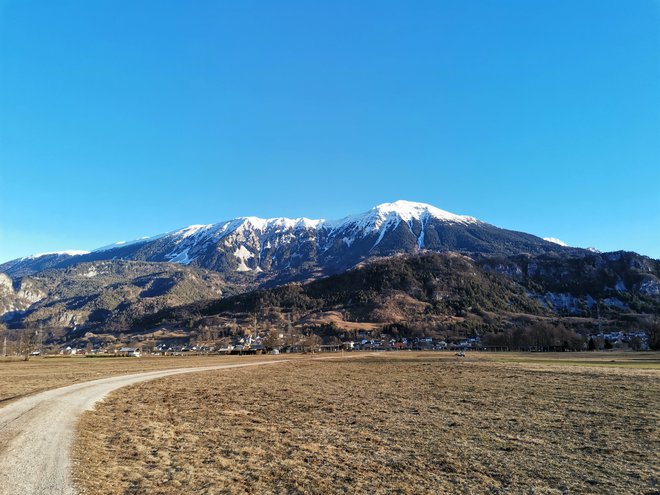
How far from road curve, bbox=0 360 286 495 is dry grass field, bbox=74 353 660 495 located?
603 millimetres

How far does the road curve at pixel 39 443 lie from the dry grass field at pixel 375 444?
1.98 feet

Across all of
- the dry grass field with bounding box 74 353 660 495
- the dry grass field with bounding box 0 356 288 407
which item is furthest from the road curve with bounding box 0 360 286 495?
the dry grass field with bounding box 0 356 288 407

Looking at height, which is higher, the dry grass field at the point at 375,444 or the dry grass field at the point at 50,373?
the dry grass field at the point at 375,444

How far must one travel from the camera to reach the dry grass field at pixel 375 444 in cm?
1092

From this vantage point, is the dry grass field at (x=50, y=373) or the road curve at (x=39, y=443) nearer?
→ the road curve at (x=39, y=443)

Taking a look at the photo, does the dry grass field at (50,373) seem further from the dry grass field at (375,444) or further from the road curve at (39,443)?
the dry grass field at (375,444)

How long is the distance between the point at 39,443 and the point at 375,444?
11955mm

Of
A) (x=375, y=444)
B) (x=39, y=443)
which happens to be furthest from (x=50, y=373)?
(x=375, y=444)

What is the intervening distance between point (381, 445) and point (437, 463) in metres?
2.72

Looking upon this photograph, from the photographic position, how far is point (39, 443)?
50.1ft

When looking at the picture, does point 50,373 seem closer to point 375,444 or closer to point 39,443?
point 39,443

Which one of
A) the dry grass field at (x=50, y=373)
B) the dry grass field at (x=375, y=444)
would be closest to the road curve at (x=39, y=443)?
the dry grass field at (x=375, y=444)

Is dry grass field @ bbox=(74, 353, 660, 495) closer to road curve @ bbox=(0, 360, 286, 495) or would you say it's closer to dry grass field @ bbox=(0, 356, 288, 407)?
road curve @ bbox=(0, 360, 286, 495)

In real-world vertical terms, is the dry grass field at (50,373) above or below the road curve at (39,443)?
below
